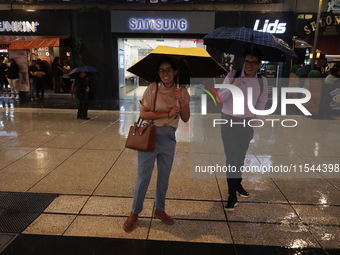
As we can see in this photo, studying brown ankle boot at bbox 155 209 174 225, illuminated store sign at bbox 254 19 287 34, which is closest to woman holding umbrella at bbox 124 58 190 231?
brown ankle boot at bbox 155 209 174 225

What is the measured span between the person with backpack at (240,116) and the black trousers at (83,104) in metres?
6.42

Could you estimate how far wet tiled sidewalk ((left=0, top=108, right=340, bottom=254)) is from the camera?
2.93m

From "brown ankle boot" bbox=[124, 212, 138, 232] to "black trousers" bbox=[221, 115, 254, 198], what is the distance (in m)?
1.31

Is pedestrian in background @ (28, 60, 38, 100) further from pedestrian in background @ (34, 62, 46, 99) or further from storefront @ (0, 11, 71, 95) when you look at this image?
storefront @ (0, 11, 71, 95)

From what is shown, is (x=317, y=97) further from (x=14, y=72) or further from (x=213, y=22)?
(x=14, y=72)

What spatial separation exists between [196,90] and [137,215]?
11.7 m

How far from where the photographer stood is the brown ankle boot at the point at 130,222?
3.11m

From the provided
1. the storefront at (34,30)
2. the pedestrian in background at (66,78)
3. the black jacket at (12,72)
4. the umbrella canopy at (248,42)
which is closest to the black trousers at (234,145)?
the umbrella canopy at (248,42)

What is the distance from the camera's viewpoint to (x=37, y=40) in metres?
13.1

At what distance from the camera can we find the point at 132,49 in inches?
587

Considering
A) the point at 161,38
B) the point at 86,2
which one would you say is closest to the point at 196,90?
the point at 161,38

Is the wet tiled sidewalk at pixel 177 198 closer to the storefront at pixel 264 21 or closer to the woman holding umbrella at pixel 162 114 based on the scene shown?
the woman holding umbrella at pixel 162 114

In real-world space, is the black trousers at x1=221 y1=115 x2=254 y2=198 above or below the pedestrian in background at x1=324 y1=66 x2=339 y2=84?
below

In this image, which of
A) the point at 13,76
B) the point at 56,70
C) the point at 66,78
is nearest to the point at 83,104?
the point at 66,78
